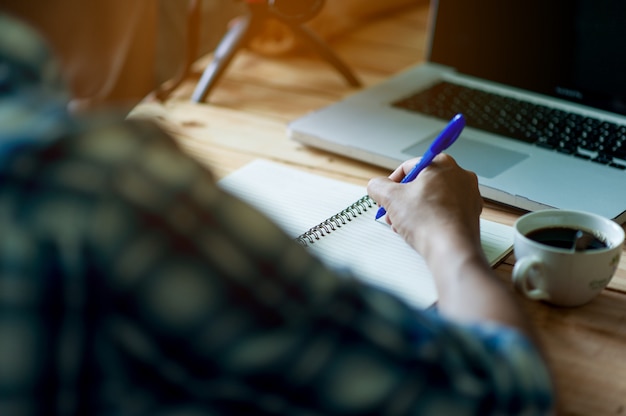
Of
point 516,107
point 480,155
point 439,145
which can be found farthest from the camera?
point 516,107

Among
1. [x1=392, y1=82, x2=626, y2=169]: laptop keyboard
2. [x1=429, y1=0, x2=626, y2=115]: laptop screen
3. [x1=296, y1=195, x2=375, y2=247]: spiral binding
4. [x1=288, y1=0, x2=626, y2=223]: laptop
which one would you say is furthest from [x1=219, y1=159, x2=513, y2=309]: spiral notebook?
[x1=429, y1=0, x2=626, y2=115]: laptop screen

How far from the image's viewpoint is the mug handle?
82 centimetres

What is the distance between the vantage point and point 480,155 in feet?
3.73

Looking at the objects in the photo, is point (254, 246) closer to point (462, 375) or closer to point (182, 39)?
point (462, 375)

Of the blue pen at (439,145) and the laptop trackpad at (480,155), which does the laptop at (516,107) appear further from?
the blue pen at (439,145)

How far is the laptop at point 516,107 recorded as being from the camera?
42.3 inches

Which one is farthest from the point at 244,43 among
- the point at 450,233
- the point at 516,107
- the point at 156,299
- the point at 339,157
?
the point at 156,299

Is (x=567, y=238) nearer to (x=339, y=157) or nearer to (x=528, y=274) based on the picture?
(x=528, y=274)

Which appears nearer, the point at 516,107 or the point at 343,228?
the point at 343,228

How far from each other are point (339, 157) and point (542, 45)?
1.17 feet

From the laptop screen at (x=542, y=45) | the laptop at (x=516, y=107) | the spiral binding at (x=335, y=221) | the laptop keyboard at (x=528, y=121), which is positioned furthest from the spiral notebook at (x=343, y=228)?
the laptop screen at (x=542, y=45)

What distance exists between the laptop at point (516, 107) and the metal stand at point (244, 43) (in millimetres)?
108

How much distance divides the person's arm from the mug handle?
50 mm

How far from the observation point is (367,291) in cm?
52
